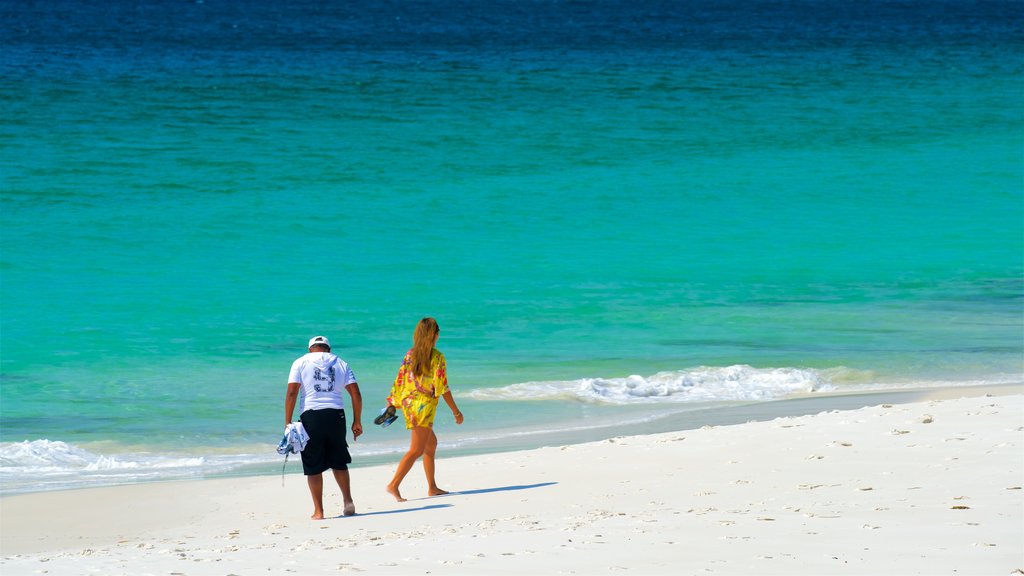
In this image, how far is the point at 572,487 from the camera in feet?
26.5

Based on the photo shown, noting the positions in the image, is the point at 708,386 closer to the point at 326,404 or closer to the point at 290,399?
the point at 326,404

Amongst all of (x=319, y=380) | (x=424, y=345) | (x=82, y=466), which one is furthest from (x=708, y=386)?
(x=319, y=380)

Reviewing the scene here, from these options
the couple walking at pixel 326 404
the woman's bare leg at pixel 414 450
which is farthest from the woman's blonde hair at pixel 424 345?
the woman's bare leg at pixel 414 450

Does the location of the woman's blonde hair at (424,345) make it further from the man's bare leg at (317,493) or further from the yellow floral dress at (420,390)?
the man's bare leg at (317,493)

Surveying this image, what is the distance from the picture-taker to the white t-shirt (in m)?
7.49

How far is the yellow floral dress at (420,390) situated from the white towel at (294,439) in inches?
27.3

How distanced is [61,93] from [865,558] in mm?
34447

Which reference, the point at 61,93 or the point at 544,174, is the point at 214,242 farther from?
the point at 61,93

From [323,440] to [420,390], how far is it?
2.41 feet

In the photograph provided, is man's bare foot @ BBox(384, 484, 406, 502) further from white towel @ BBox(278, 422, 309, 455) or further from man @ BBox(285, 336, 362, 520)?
white towel @ BBox(278, 422, 309, 455)

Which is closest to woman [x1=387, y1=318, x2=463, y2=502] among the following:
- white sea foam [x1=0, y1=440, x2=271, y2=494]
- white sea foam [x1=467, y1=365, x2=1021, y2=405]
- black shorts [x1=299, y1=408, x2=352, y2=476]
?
Result: black shorts [x1=299, y1=408, x2=352, y2=476]

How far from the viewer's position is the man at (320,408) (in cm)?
750

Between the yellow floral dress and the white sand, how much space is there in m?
0.53

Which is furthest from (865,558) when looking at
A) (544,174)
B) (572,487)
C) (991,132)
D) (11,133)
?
(991,132)
